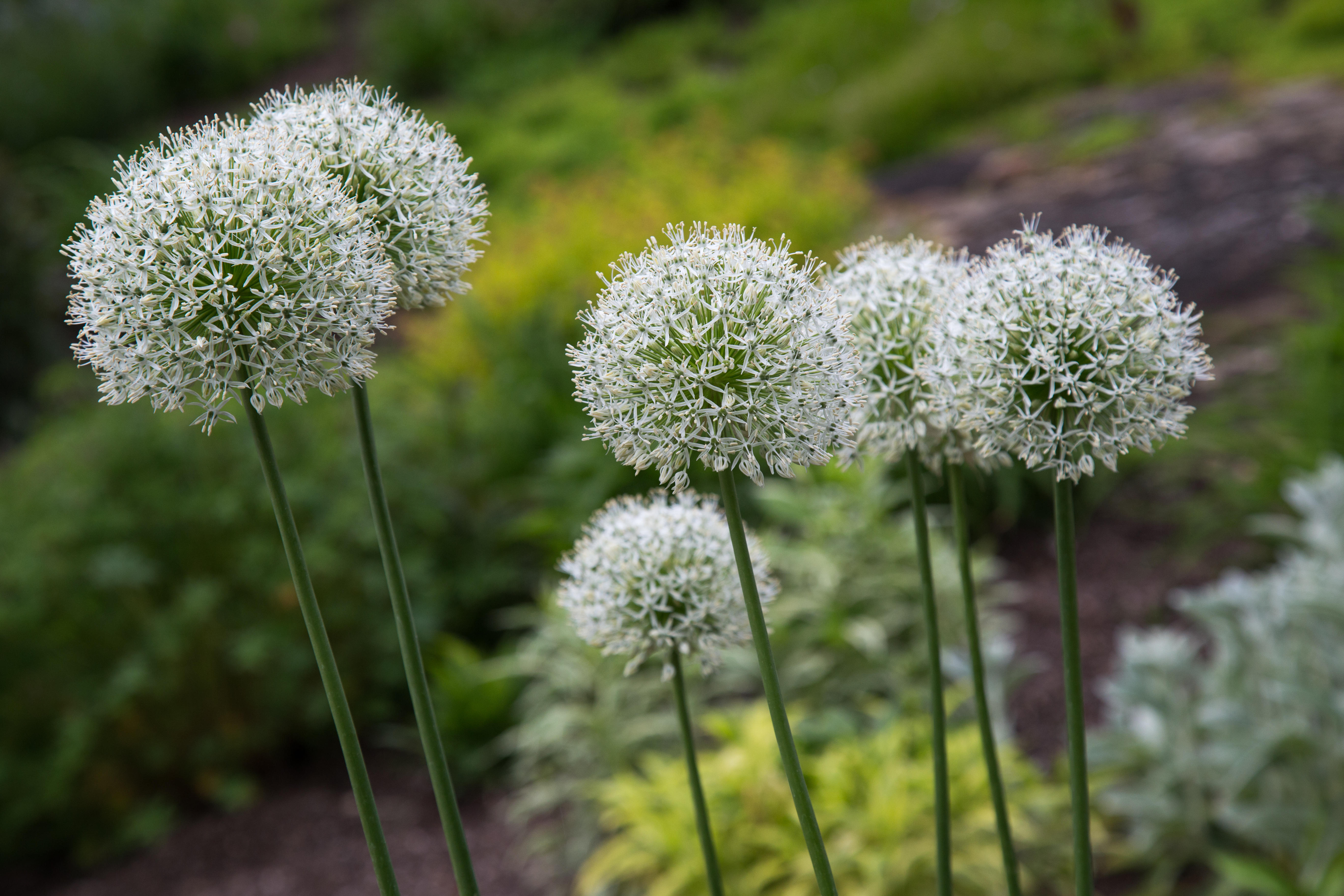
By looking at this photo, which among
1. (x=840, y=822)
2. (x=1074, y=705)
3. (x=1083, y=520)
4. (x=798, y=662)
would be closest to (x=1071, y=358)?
(x=1074, y=705)

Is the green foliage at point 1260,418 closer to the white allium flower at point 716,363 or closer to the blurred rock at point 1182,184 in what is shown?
the blurred rock at point 1182,184

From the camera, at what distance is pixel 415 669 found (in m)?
1.15

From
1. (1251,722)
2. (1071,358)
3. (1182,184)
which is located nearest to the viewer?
(1071,358)

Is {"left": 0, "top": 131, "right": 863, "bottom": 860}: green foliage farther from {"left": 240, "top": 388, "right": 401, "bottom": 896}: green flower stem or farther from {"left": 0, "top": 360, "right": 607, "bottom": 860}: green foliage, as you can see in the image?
{"left": 240, "top": 388, "right": 401, "bottom": 896}: green flower stem

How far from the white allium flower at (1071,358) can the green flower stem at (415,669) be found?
27.1 inches

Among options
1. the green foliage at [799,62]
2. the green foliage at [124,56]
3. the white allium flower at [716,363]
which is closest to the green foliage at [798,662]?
the white allium flower at [716,363]

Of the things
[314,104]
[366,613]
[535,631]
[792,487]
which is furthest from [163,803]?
[314,104]

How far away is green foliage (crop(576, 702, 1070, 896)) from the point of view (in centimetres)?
320

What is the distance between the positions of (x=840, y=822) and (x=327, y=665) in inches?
102

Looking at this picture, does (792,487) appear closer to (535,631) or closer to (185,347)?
(535,631)

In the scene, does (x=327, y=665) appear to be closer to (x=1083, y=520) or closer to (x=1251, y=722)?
(x=1251, y=722)

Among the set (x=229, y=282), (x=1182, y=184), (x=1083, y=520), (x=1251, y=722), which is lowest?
(x=1251, y=722)

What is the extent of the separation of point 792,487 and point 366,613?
2.14 meters

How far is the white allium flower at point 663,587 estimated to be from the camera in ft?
4.60
